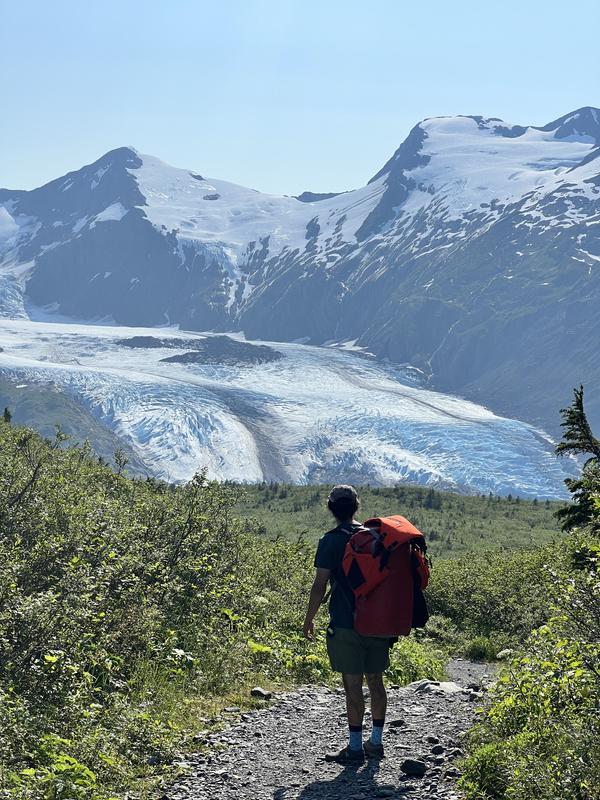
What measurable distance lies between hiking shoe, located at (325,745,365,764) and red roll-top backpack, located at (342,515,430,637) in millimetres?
1116

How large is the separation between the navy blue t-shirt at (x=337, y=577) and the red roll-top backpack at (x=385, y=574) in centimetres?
14

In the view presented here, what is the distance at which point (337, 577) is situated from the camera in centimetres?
773

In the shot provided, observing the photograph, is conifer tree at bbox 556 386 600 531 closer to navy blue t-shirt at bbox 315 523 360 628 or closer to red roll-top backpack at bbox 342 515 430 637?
red roll-top backpack at bbox 342 515 430 637

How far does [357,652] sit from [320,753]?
3.79 feet

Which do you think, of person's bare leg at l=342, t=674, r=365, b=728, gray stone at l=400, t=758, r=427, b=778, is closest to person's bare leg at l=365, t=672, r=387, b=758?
person's bare leg at l=342, t=674, r=365, b=728

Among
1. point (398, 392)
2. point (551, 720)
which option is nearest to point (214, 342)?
point (398, 392)

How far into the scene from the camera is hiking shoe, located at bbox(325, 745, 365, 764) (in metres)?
7.65

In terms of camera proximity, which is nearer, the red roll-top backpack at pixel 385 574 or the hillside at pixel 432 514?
the red roll-top backpack at pixel 385 574

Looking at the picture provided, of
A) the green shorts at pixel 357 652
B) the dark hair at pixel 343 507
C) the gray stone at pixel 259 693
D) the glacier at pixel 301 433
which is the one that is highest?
the dark hair at pixel 343 507

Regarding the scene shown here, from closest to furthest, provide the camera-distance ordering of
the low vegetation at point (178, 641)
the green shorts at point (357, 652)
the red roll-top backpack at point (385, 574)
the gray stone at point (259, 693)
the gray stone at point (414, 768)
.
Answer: the low vegetation at point (178, 641)
the gray stone at point (414, 768)
the red roll-top backpack at point (385, 574)
the green shorts at point (357, 652)
the gray stone at point (259, 693)

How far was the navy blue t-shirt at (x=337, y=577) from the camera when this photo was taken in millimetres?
7656

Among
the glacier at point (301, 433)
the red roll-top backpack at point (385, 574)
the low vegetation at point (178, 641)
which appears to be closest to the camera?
the low vegetation at point (178, 641)

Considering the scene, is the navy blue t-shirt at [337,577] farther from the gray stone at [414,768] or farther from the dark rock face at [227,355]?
the dark rock face at [227,355]

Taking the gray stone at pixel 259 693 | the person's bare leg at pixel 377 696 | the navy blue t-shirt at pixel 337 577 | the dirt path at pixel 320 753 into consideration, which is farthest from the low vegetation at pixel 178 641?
the navy blue t-shirt at pixel 337 577
